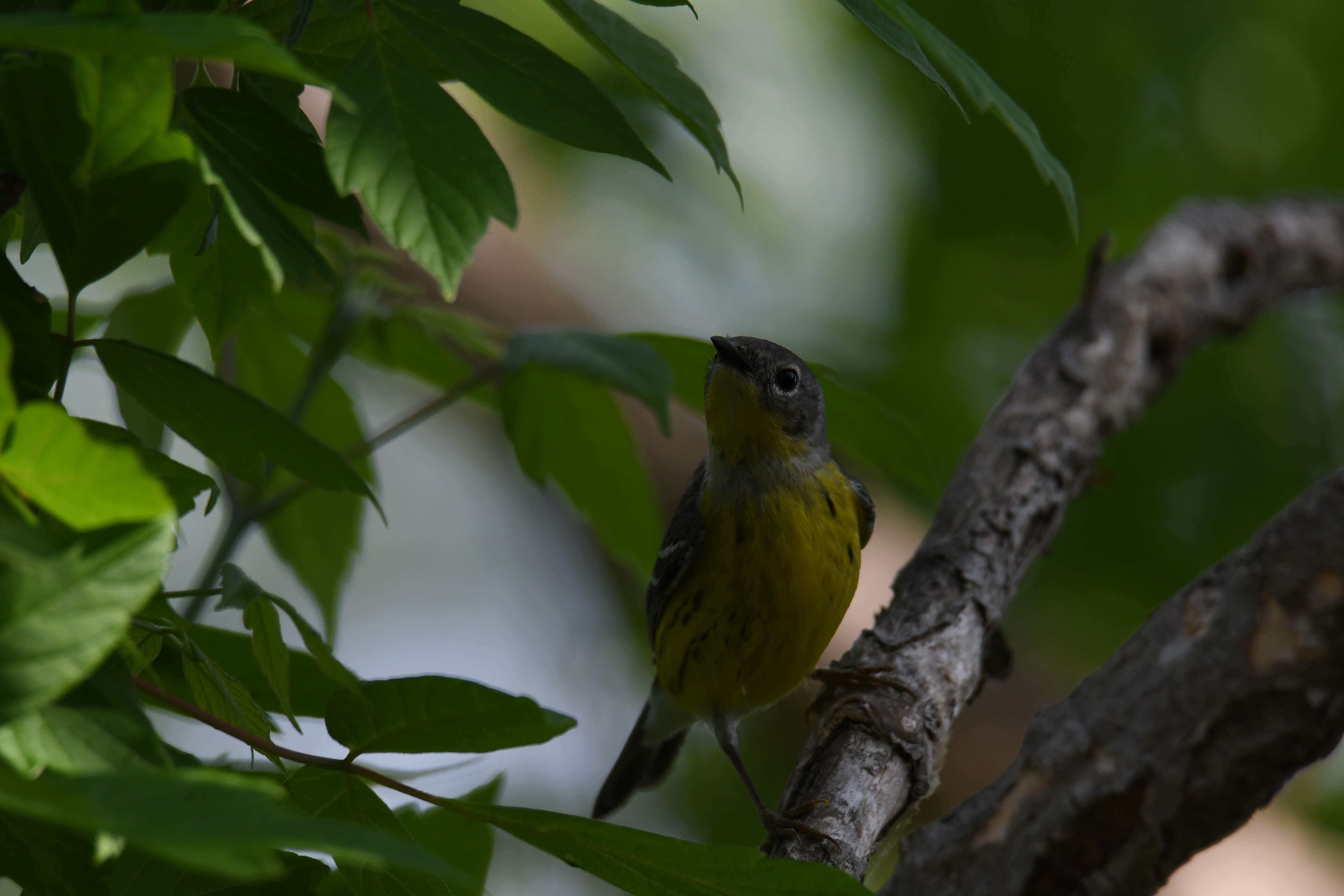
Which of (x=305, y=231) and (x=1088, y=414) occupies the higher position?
(x=1088, y=414)

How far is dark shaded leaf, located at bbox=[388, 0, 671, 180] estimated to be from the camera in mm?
1173

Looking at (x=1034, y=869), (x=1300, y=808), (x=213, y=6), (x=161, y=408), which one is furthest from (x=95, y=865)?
(x=1300, y=808)

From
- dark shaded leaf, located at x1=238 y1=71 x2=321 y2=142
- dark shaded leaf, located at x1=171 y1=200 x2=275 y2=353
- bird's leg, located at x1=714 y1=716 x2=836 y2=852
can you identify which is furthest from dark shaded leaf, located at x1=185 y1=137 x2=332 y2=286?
bird's leg, located at x1=714 y1=716 x2=836 y2=852

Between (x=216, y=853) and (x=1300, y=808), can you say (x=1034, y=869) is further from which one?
(x=1300, y=808)

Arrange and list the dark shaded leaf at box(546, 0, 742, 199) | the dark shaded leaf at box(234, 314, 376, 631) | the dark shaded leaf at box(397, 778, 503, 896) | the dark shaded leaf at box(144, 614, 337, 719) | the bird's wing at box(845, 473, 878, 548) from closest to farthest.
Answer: the dark shaded leaf at box(546, 0, 742, 199), the dark shaded leaf at box(144, 614, 337, 719), the dark shaded leaf at box(397, 778, 503, 896), the dark shaded leaf at box(234, 314, 376, 631), the bird's wing at box(845, 473, 878, 548)

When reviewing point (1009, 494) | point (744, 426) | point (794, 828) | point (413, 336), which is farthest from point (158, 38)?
point (1009, 494)

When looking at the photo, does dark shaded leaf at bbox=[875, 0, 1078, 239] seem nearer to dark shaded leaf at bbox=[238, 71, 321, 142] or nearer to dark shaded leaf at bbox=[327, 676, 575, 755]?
dark shaded leaf at bbox=[238, 71, 321, 142]

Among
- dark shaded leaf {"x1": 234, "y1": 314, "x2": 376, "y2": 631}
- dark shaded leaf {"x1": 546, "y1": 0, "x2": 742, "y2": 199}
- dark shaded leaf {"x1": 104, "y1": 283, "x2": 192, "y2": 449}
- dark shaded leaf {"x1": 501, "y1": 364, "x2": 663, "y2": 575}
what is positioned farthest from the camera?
dark shaded leaf {"x1": 501, "y1": 364, "x2": 663, "y2": 575}

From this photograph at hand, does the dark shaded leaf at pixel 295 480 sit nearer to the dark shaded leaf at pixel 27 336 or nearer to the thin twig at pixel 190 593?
the thin twig at pixel 190 593

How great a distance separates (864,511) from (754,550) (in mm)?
640

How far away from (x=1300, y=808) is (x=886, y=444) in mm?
4454

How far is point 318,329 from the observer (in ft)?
8.38

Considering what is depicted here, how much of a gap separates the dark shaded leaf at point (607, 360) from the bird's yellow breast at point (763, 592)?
1312 millimetres

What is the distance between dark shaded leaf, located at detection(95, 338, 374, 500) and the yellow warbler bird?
6.03 feet
